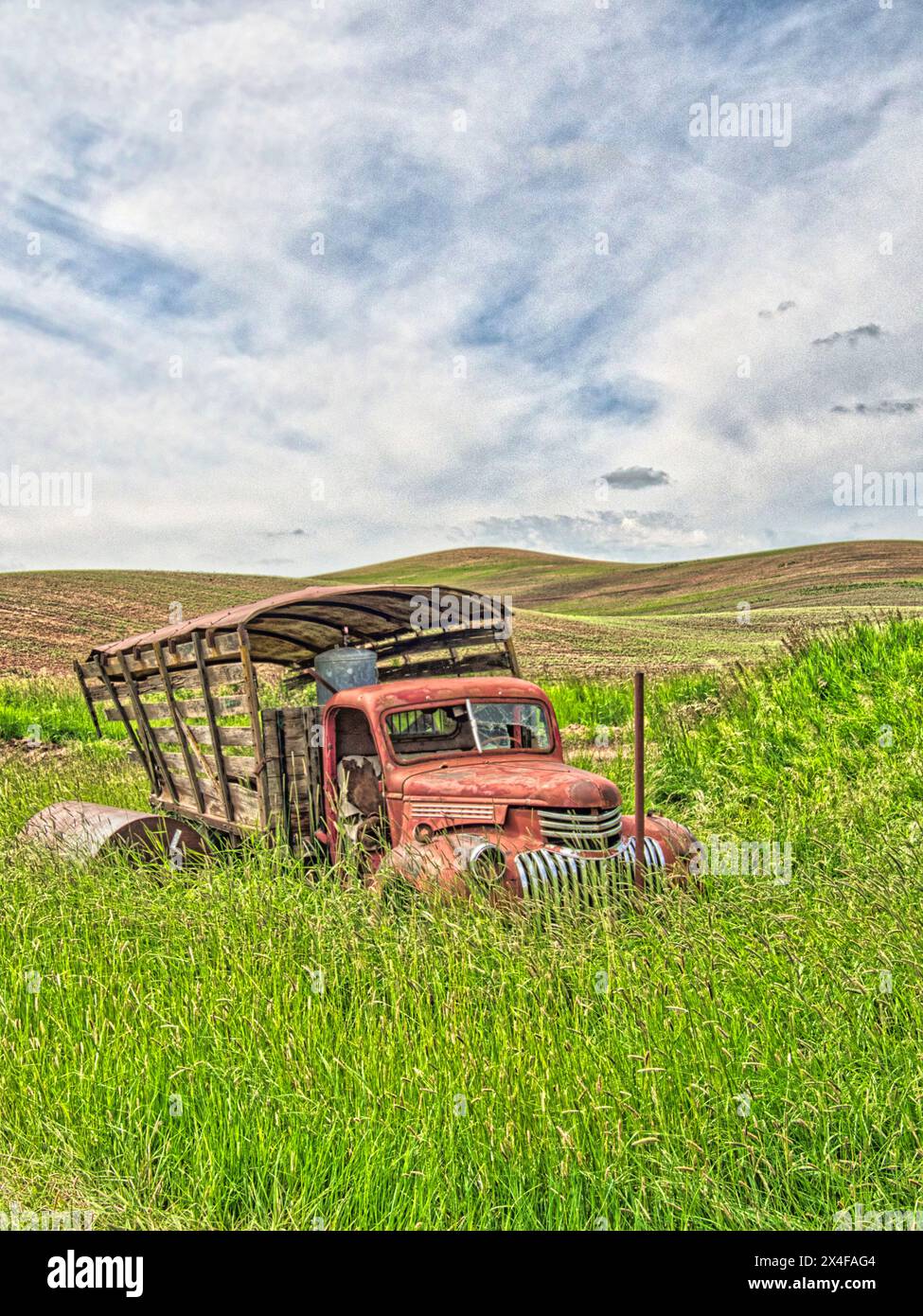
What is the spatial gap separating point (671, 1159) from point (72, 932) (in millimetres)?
3529

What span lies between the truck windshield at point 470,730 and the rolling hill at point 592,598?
7822 millimetres

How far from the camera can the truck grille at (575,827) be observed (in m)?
5.64

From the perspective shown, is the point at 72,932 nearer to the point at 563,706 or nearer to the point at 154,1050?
the point at 154,1050

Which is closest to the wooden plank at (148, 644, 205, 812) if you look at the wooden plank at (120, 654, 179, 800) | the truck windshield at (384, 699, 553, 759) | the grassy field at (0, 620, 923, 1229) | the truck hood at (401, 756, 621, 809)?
the wooden plank at (120, 654, 179, 800)

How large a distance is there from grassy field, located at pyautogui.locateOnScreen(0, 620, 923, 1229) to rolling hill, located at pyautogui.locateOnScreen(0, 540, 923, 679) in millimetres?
9946

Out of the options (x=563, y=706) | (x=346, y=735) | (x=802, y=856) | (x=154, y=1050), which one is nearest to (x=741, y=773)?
(x=802, y=856)

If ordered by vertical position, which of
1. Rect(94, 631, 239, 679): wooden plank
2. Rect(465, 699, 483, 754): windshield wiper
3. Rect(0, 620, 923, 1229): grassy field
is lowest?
Rect(0, 620, 923, 1229): grassy field

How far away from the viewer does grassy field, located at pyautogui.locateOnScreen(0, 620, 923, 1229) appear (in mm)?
3021

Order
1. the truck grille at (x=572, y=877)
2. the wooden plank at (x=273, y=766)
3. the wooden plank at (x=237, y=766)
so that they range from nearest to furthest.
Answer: the truck grille at (x=572, y=877)
the wooden plank at (x=273, y=766)
the wooden plank at (x=237, y=766)

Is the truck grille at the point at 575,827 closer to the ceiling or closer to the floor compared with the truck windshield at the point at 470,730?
closer to the floor

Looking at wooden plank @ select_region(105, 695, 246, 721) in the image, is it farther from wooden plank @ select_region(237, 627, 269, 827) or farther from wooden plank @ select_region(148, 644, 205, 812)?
wooden plank @ select_region(237, 627, 269, 827)

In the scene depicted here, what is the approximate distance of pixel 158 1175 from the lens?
3.17m

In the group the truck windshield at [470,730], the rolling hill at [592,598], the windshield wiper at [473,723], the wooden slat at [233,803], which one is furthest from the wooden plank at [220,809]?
the rolling hill at [592,598]

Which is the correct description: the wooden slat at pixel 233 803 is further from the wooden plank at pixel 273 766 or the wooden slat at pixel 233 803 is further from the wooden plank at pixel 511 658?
the wooden plank at pixel 511 658
